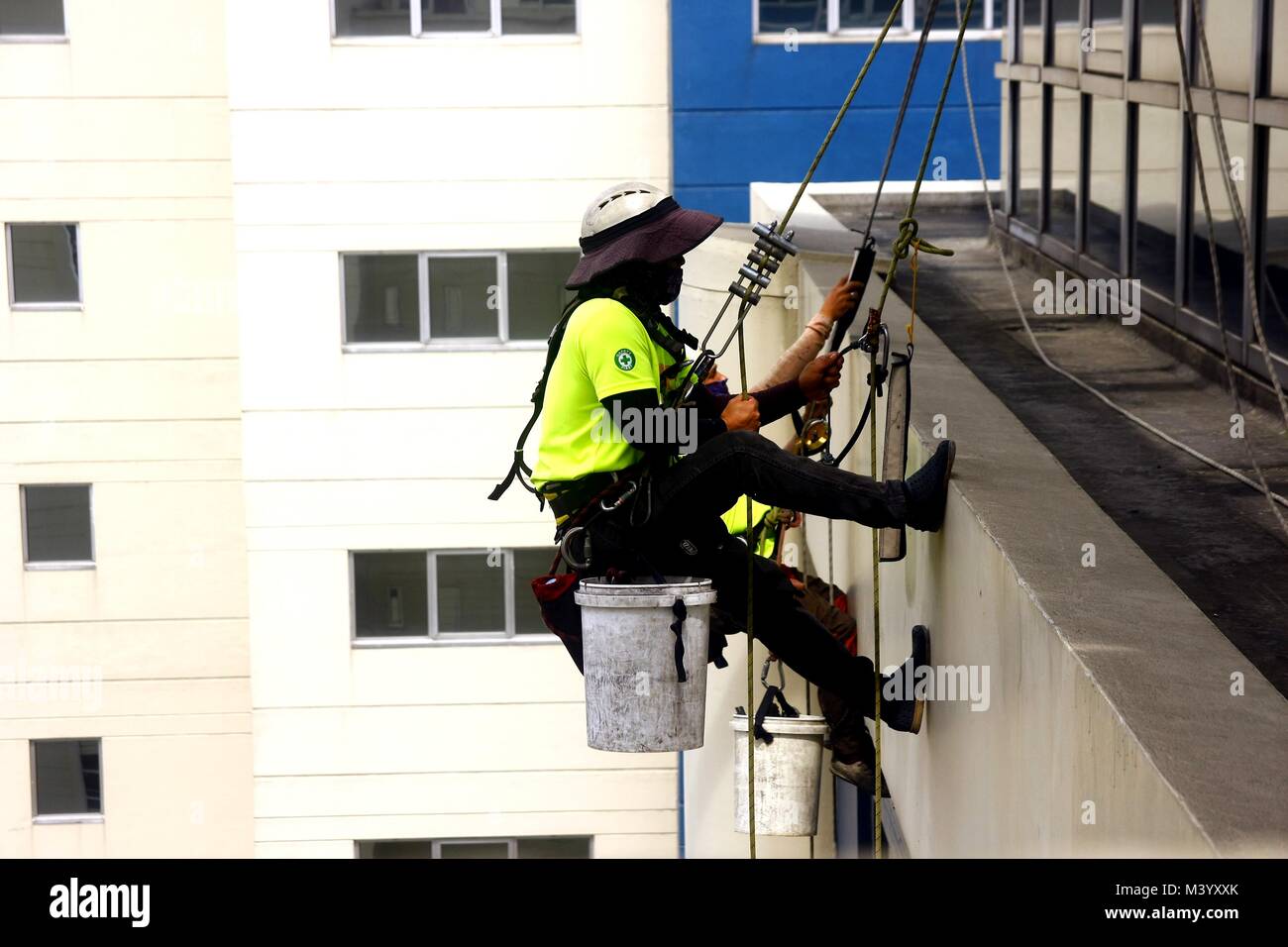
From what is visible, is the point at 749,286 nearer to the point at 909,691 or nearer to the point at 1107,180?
the point at 909,691

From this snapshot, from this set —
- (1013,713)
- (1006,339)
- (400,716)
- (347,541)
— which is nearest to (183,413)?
(347,541)

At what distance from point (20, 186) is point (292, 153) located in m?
2.51

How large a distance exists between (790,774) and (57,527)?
397 inches

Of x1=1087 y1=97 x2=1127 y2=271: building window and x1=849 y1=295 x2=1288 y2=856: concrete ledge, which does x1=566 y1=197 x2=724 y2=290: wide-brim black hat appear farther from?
x1=1087 y1=97 x2=1127 y2=271: building window

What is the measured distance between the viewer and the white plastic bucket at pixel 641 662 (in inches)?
197

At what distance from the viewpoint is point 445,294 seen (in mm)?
14852

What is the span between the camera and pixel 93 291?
1500cm

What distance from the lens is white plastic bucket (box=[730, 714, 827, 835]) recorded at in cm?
765

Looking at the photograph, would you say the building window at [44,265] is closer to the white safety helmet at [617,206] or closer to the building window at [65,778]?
the building window at [65,778]

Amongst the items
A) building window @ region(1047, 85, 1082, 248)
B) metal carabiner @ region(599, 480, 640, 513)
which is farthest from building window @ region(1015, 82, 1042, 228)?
metal carabiner @ region(599, 480, 640, 513)

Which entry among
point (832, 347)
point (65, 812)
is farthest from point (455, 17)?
point (832, 347)

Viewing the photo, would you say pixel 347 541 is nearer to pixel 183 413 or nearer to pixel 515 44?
pixel 183 413

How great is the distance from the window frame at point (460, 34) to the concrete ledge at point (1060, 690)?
29.7ft

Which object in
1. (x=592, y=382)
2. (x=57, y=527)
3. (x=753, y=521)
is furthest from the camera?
(x=57, y=527)
